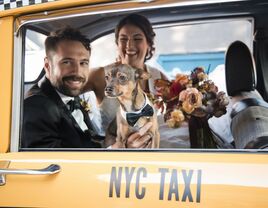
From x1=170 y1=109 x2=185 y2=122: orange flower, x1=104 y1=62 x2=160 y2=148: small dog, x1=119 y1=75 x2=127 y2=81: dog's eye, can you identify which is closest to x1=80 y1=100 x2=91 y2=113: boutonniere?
x1=104 y1=62 x2=160 y2=148: small dog

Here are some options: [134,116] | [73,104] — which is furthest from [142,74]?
[73,104]

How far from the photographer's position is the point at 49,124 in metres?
2.23

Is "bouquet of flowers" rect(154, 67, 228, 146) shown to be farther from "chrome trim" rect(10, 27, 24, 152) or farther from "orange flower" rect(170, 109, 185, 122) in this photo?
"chrome trim" rect(10, 27, 24, 152)

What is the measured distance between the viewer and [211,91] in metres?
2.56

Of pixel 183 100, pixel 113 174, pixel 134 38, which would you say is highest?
pixel 134 38

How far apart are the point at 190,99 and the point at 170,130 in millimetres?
283

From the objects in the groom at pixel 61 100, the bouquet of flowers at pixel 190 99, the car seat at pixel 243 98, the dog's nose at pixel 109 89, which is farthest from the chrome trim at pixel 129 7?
the car seat at pixel 243 98

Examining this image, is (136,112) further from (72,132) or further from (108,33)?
(108,33)

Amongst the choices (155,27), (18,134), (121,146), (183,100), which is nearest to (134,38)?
(155,27)

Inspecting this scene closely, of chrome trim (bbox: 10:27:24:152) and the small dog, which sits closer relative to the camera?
chrome trim (bbox: 10:27:24:152)

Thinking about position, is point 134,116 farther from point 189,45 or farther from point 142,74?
point 189,45

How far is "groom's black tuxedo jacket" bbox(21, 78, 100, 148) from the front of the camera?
2.13m

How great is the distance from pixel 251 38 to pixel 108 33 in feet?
3.10

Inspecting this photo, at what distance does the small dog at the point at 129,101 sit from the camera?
7.34 feet
